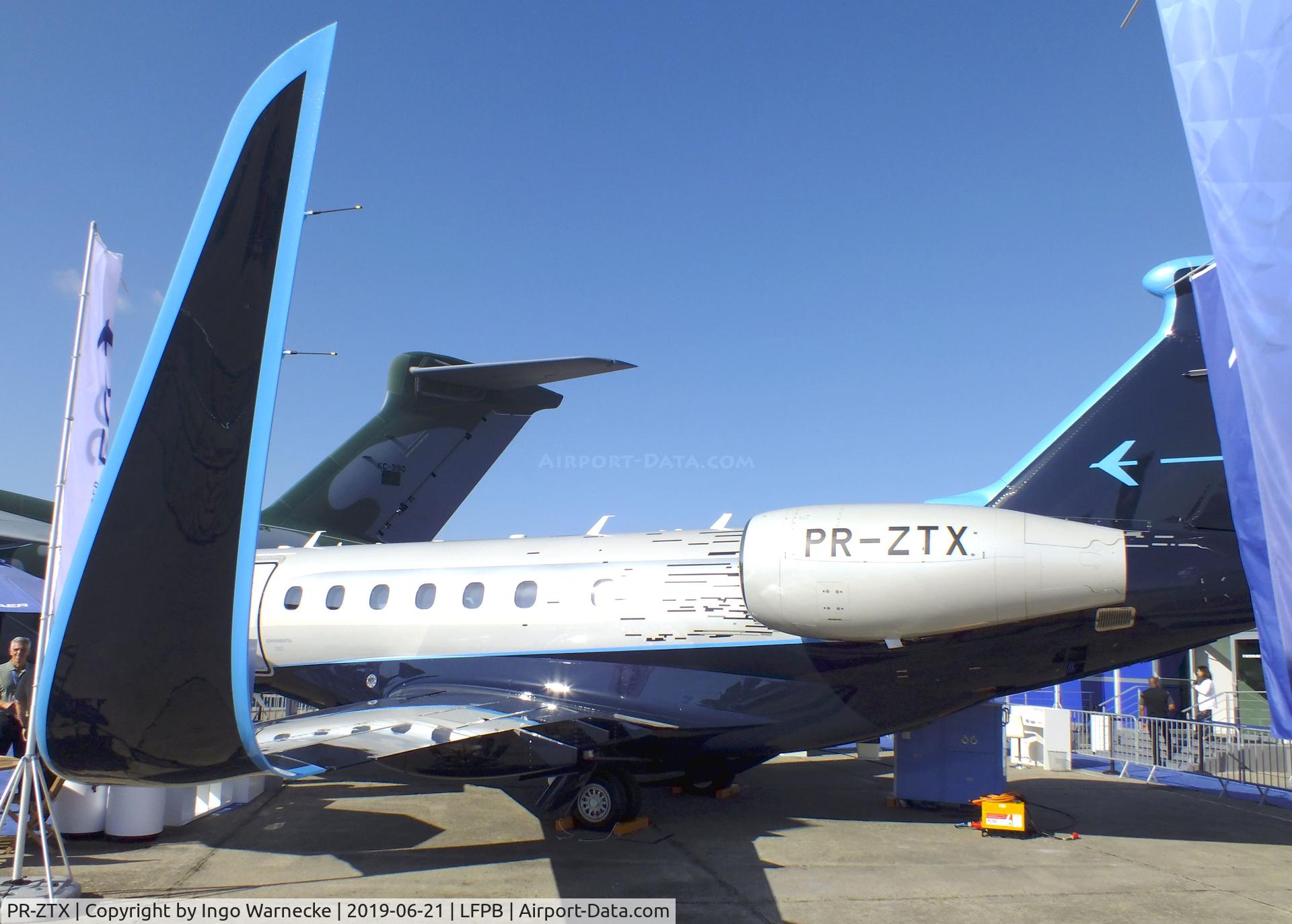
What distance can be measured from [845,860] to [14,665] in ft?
24.6

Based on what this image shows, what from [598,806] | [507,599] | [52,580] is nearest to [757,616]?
[598,806]

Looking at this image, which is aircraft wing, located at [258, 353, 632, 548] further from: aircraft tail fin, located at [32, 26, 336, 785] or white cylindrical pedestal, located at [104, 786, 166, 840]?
aircraft tail fin, located at [32, 26, 336, 785]

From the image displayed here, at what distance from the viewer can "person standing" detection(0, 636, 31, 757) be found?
7461mm

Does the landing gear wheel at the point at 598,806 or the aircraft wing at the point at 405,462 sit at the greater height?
the aircraft wing at the point at 405,462

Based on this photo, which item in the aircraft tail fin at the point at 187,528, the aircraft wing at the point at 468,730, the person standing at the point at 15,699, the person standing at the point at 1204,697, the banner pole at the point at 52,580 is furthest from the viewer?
the person standing at the point at 1204,697

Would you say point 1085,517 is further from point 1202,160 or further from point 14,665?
point 14,665

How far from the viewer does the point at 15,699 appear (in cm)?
749

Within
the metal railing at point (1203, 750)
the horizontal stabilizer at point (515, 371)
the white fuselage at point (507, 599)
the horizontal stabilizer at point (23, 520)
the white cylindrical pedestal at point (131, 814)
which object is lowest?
the metal railing at point (1203, 750)

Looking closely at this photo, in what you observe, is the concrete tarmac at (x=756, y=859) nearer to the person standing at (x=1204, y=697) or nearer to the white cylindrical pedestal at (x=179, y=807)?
the white cylindrical pedestal at (x=179, y=807)

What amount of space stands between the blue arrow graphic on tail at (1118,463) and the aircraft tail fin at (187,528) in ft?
25.6

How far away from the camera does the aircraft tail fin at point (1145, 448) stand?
829 centimetres

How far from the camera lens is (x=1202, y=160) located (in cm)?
410

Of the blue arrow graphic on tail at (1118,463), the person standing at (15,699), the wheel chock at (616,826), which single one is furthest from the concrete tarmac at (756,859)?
the blue arrow graphic on tail at (1118,463)

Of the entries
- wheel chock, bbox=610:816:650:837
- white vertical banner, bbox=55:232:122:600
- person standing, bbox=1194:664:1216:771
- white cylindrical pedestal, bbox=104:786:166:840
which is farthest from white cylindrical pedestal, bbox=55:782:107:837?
person standing, bbox=1194:664:1216:771
